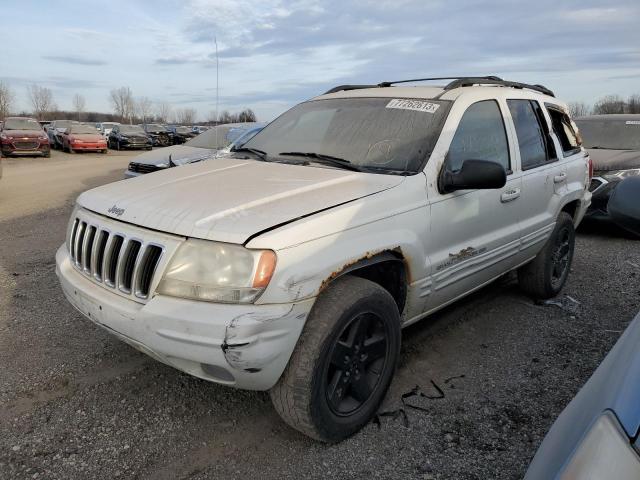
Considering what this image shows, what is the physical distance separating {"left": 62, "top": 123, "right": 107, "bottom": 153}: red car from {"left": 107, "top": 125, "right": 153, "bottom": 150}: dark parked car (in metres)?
2.48

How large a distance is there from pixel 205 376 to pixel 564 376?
7.77ft

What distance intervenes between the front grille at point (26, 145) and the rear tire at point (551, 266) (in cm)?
2233

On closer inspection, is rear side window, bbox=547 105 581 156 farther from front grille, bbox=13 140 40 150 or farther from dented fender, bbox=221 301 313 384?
front grille, bbox=13 140 40 150

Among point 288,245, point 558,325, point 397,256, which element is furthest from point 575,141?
point 288,245

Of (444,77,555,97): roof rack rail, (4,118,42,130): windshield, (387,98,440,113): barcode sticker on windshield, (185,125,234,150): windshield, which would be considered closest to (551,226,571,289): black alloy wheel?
(444,77,555,97): roof rack rail

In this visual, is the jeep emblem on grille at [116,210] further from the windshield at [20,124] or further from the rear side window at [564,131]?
the windshield at [20,124]

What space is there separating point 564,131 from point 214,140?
7.24m

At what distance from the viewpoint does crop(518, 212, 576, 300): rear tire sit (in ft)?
14.9

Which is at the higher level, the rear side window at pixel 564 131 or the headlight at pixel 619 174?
the rear side window at pixel 564 131

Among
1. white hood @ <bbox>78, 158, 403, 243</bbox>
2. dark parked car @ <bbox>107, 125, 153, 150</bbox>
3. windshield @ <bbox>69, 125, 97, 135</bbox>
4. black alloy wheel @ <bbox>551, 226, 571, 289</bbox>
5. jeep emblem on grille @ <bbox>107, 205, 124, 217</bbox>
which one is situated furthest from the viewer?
dark parked car @ <bbox>107, 125, 153, 150</bbox>

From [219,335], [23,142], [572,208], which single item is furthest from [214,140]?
[23,142]

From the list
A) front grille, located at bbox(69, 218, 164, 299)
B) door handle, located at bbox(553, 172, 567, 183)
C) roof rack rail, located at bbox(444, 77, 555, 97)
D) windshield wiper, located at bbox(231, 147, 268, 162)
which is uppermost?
roof rack rail, located at bbox(444, 77, 555, 97)

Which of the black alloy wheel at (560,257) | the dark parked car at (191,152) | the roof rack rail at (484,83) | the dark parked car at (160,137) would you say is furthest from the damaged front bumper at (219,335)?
the dark parked car at (160,137)

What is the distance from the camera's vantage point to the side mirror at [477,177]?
9.63 feet
